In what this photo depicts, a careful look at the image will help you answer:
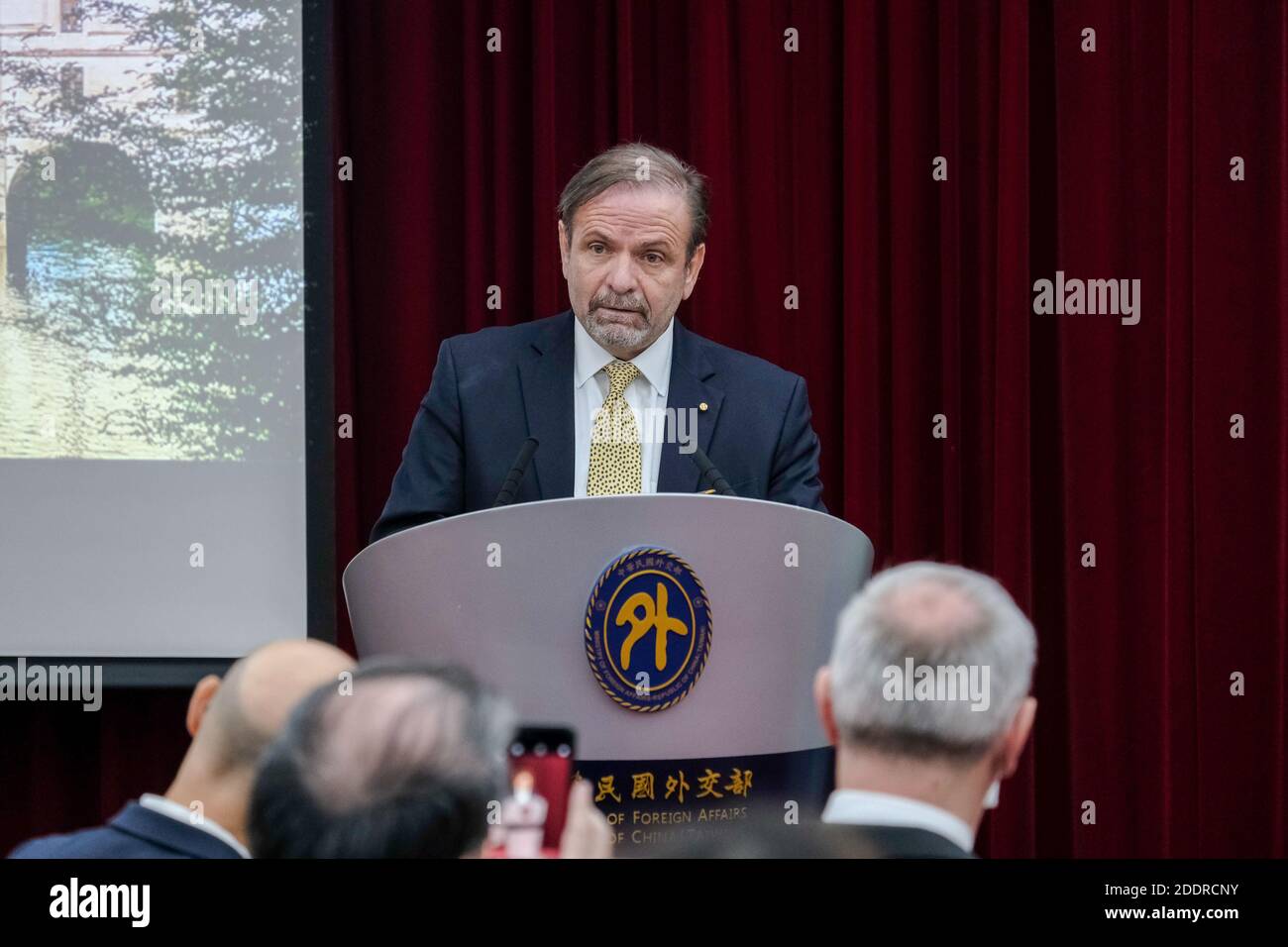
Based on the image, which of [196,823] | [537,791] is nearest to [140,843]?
[196,823]

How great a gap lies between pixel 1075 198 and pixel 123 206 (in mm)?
2168

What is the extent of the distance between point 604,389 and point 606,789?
95 cm

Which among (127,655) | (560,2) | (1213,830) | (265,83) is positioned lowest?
(1213,830)

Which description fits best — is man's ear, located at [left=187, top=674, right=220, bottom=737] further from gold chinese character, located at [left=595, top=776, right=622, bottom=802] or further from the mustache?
the mustache

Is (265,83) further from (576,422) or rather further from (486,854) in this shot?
(486,854)

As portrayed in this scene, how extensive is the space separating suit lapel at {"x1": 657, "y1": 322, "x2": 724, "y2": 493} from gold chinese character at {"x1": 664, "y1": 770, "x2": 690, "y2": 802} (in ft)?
2.13

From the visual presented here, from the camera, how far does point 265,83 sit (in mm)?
3141

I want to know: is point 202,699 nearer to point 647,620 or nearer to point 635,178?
point 647,620

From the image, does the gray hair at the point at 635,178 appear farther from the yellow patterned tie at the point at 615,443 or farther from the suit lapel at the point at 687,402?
the yellow patterned tie at the point at 615,443

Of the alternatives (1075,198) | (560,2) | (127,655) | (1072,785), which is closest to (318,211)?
(560,2)

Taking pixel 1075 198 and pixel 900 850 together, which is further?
pixel 1075 198

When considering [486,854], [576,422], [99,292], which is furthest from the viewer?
[99,292]

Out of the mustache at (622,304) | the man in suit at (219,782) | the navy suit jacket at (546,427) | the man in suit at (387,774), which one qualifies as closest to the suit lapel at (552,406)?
the navy suit jacket at (546,427)

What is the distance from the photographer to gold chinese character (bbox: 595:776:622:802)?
5.08 ft
